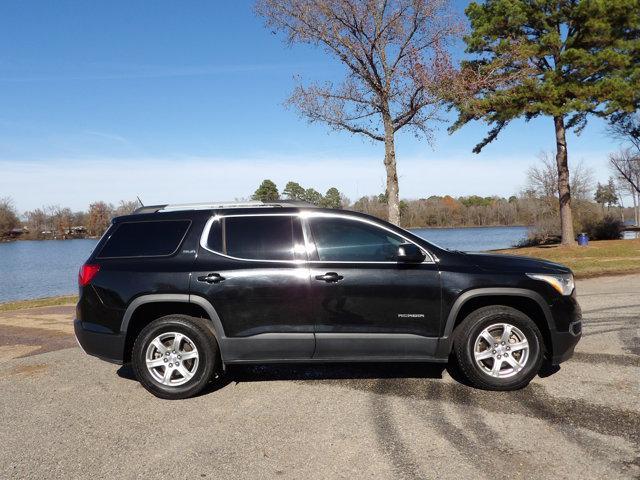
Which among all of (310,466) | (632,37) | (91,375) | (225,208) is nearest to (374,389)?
(310,466)

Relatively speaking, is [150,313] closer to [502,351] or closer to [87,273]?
[87,273]

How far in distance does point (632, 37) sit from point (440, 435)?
23821 millimetres

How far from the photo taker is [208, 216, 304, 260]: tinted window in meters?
4.76

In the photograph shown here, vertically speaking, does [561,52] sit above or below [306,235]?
above

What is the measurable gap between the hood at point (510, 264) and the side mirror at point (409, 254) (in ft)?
1.78

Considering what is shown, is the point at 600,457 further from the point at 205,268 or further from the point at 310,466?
the point at 205,268

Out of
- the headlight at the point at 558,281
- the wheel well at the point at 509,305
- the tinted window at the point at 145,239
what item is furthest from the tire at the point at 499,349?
the tinted window at the point at 145,239

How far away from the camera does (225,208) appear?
5.00m

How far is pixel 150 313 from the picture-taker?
16.0 ft

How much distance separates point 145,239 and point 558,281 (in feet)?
13.0

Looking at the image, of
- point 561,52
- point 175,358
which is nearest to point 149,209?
point 175,358

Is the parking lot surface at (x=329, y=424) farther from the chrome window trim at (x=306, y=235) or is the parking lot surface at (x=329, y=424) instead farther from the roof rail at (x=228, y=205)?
the roof rail at (x=228, y=205)

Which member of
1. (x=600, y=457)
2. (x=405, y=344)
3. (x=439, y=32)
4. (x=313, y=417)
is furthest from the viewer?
(x=439, y=32)

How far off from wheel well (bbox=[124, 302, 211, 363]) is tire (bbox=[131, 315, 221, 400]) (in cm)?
12
